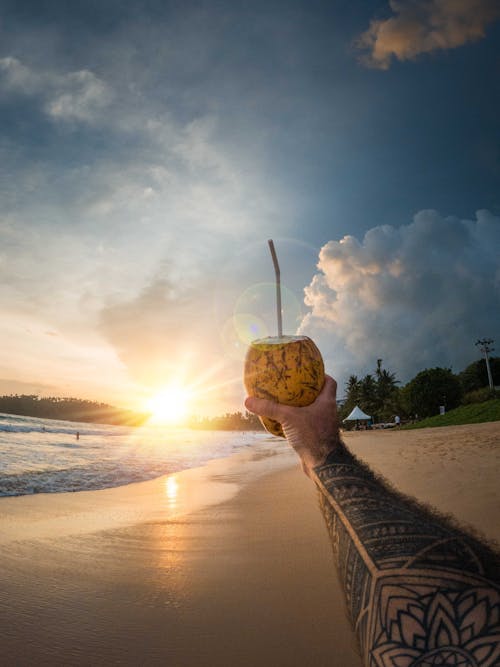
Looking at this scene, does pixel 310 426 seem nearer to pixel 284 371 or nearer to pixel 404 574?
pixel 284 371

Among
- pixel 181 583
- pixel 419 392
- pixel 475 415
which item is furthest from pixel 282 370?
pixel 419 392

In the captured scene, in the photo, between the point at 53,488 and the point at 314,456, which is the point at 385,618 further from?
the point at 53,488

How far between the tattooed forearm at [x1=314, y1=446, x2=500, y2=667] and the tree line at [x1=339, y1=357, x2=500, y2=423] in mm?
40298

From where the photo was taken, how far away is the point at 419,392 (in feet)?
156

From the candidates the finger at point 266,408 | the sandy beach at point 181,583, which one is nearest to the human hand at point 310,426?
the finger at point 266,408

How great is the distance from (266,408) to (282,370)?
0.72 feet

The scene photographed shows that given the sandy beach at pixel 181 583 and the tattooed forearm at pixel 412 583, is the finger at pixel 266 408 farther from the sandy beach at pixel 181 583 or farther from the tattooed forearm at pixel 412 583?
the sandy beach at pixel 181 583

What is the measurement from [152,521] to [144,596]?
257cm

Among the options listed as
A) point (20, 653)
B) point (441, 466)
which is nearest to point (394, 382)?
point (441, 466)

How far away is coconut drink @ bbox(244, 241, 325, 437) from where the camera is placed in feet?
5.95

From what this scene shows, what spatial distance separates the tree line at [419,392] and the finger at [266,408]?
132ft

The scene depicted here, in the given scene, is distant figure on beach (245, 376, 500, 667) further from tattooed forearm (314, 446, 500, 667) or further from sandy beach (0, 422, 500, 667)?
sandy beach (0, 422, 500, 667)

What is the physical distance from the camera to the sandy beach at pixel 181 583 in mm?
2117

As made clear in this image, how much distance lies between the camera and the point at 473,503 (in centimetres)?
466
